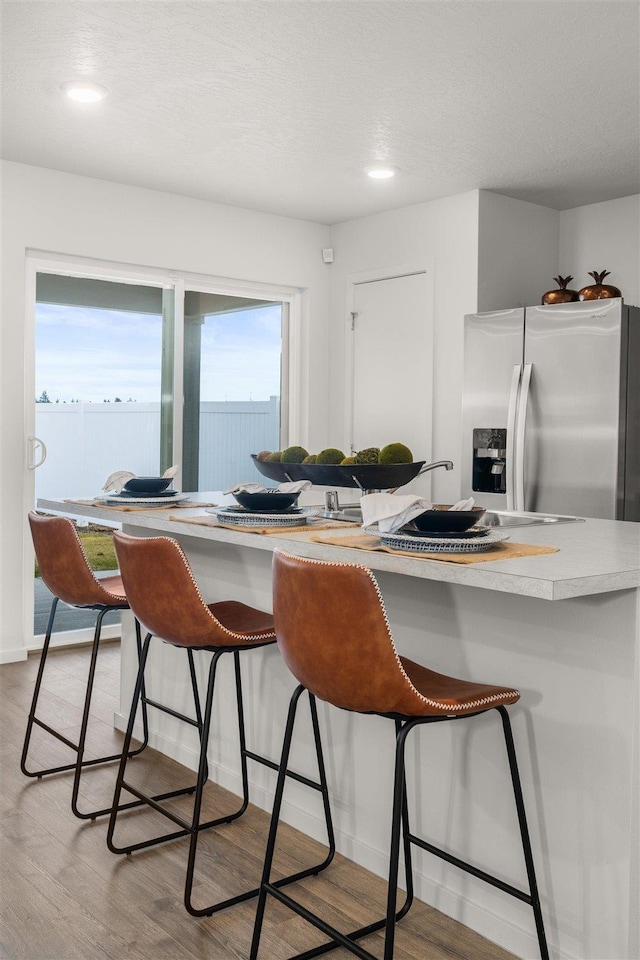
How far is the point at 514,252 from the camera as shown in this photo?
5.21 m

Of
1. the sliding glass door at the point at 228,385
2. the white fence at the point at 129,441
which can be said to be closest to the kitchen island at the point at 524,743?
the white fence at the point at 129,441

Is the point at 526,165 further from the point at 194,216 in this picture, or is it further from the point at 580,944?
the point at 580,944

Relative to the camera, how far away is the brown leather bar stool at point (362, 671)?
1682mm

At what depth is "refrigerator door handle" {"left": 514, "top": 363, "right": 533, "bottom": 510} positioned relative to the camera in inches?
180

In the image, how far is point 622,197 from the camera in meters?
5.15

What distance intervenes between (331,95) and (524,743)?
9.08ft

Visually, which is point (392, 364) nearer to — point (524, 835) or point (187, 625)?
point (187, 625)

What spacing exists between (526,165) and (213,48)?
2.01 meters

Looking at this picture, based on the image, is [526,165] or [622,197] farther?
[622,197]

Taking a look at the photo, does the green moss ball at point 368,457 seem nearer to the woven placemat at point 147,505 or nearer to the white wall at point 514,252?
the woven placemat at point 147,505

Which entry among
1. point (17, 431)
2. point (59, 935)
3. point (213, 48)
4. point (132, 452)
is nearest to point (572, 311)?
point (213, 48)

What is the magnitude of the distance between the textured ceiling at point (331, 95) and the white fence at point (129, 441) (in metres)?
1.34

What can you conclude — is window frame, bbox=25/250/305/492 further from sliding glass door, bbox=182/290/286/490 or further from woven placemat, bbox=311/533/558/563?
woven placemat, bbox=311/533/558/563

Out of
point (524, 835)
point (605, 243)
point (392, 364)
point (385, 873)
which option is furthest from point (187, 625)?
point (605, 243)
